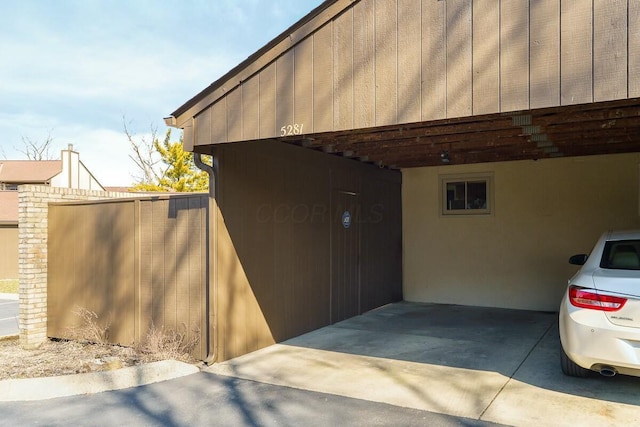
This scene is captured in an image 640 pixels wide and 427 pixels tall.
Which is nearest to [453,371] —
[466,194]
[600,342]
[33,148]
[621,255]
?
[600,342]

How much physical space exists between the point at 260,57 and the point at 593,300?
3.69 meters

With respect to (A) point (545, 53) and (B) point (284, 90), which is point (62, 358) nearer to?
(B) point (284, 90)

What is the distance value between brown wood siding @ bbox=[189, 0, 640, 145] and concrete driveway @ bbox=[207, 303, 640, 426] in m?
2.47

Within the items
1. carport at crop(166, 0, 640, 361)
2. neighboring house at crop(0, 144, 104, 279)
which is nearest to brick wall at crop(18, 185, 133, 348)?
carport at crop(166, 0, 640, 361)

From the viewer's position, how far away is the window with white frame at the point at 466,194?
30.8ft

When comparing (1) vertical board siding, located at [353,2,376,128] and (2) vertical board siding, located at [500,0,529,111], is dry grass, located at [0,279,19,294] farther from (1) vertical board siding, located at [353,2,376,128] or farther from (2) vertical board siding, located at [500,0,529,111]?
(2) vertical board siding, located at [500,0,529,111]

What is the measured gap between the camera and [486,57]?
3.74m

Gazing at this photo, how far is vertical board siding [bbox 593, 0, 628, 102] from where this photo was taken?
335 centimetres

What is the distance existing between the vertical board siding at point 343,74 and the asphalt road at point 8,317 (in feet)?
22.5

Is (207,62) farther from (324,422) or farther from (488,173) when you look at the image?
(324,422)

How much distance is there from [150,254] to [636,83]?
207 inches

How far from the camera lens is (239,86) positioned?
4.88m

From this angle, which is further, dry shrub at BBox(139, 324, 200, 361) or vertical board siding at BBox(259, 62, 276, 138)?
dry shrub at BBox(139, 324, 200, 361)

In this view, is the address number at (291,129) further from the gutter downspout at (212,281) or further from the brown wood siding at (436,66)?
the gutter downspout at (212,281)
